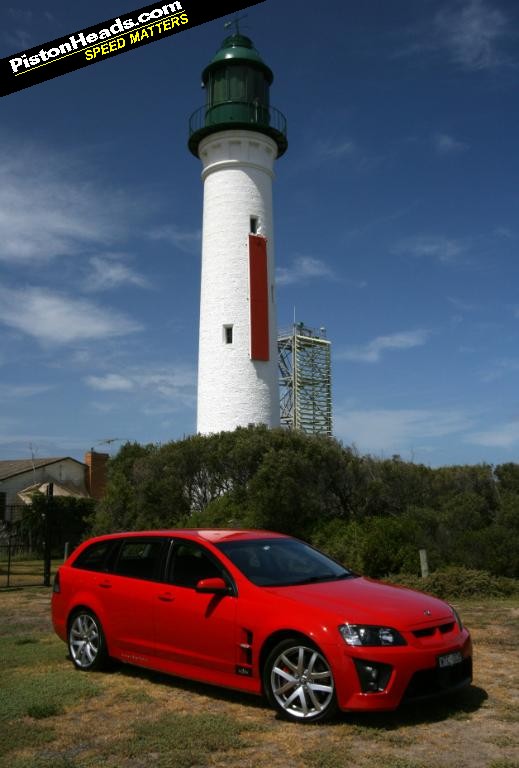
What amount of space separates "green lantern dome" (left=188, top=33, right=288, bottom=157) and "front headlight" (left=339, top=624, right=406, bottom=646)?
2435 cm

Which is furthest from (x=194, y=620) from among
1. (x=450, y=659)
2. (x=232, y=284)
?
(x=232, y=284)

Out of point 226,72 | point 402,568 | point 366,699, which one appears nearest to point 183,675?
point 366,699

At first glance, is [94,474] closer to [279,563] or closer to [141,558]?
[141,558]

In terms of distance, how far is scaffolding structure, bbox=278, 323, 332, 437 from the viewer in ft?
154

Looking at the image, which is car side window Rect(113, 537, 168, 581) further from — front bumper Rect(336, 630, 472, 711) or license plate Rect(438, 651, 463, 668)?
license plate Rect(438, 651, 463, 668)

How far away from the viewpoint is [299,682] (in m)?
5.80

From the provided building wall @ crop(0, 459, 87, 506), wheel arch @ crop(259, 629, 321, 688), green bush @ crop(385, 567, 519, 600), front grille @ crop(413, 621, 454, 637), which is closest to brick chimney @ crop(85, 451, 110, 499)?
building wall @ crop(0, 459, 87, 506)

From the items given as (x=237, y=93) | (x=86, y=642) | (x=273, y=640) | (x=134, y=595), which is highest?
(x=237, y=93)

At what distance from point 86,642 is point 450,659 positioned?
156 inches

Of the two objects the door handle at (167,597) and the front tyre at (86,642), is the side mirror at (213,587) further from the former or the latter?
the front tyre at (86,642)

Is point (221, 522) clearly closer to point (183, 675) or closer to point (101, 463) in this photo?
point (183, 675)

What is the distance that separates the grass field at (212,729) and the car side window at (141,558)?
3.41 ft

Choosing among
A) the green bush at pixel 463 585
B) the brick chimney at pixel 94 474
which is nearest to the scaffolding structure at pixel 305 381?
the brick chimney at pixel 94 474

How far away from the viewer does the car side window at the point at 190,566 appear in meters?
6.86
